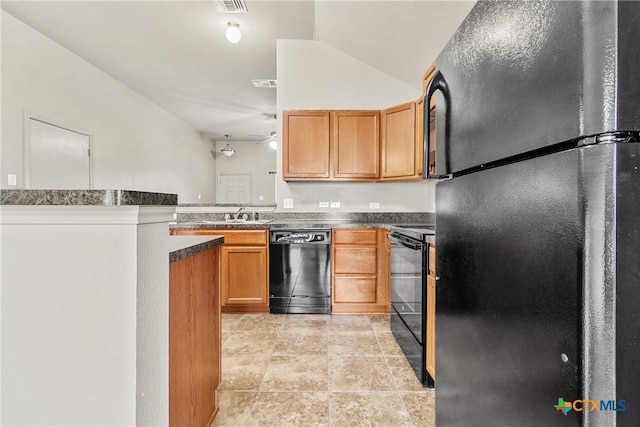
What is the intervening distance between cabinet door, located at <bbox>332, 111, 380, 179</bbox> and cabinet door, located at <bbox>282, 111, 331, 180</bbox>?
0.36 ft

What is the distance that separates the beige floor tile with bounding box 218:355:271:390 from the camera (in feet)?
6.17

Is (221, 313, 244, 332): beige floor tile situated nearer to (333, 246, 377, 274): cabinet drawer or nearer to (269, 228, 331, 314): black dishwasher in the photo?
(269, 228, 331, 314): black dishwasher

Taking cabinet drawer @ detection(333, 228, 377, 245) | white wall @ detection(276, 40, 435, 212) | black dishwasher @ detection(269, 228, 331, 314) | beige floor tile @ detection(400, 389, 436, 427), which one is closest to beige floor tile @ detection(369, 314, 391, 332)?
black dishwasher @ detection(269, 228, 331, 314)

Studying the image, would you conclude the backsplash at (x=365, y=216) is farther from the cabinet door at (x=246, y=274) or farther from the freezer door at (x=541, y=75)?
the freezer door at (x=541, y=75)

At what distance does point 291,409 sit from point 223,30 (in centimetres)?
358

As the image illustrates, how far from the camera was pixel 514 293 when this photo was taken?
633mm

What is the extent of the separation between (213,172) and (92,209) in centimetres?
870

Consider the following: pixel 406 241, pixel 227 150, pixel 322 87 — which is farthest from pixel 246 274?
pixel 227 150

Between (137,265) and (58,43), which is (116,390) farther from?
(58,43)

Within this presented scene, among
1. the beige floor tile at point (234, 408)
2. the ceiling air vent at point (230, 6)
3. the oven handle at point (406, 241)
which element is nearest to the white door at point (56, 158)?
the ceiling air vent at point (230, 6)

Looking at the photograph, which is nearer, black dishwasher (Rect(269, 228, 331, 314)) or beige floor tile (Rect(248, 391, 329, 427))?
beige floor tile (Rect(248, 391, 329, 427))

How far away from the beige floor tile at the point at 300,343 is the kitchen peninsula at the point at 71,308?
165 centimetres

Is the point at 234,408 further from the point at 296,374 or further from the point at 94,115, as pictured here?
the point at 94,115

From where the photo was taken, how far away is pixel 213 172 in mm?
9008
